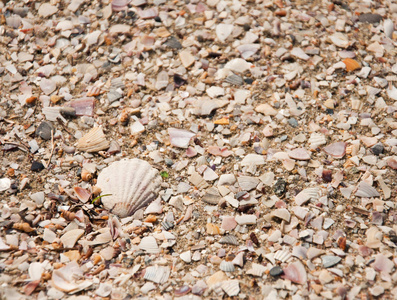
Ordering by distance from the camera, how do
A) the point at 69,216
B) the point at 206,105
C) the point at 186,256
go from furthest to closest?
the point at 206,105, the point at 69,216, the point at 186,256

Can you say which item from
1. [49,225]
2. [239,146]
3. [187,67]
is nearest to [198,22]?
[187,67]

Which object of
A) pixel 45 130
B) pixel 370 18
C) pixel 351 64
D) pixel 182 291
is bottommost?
pixel 182 291

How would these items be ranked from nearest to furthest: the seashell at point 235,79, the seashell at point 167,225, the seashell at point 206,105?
the seashell at point 167,225 < the seashell at point 206,105 < the seashell at point 235,79

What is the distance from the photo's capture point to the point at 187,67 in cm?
264

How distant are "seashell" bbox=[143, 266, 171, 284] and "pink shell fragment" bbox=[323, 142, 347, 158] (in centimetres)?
Answer: 108

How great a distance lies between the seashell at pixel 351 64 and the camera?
2566mm

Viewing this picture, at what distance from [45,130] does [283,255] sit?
1502mm

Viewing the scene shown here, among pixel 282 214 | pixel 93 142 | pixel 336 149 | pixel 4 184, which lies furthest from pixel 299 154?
pixel 4 184

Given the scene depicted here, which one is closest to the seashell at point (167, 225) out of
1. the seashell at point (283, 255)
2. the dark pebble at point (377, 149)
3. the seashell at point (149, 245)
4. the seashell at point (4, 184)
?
the seashell at point (149, 245)

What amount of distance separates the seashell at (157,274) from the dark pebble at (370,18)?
211 centimetres

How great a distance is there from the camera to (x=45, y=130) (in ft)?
7.88

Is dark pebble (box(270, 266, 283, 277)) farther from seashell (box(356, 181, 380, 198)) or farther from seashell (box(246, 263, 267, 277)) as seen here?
seashell (box(356, 181, 380, 198))

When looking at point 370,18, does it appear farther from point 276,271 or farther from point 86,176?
point 86,176

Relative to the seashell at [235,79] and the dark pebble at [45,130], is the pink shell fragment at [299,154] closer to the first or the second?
the seashell at [235,79]
